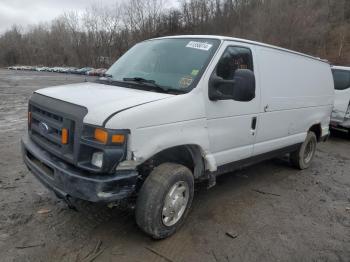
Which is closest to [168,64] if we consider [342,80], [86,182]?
[86,182]

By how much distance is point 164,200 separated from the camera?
10.7ft

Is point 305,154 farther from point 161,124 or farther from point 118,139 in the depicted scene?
point 118,139

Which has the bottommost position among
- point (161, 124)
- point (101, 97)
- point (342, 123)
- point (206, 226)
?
point (206, 226)

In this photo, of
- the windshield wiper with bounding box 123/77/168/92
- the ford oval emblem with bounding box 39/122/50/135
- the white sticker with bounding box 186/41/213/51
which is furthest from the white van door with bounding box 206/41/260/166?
the ford oval emblem with bounding box 39/122/50/135

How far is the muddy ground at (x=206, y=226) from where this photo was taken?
10.7ft

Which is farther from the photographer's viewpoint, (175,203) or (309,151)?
(309,151)

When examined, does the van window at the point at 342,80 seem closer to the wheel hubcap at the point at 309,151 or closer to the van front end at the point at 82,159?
the wheel hubcap at the point at 309,151

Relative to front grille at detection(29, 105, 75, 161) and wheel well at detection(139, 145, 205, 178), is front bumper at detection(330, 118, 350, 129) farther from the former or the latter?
front grille at detection(29, 105, 75, 161)

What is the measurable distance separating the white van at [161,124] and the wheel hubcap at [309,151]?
5.39 feet

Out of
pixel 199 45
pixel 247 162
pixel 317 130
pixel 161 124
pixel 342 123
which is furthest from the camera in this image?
pixel 342 123

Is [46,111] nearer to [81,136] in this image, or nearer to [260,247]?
[81,136]

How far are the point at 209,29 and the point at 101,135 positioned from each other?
63151 mm

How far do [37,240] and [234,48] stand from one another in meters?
3.11

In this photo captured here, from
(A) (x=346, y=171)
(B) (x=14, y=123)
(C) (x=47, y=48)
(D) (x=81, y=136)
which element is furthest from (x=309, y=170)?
(C) (x=47, y=48)
